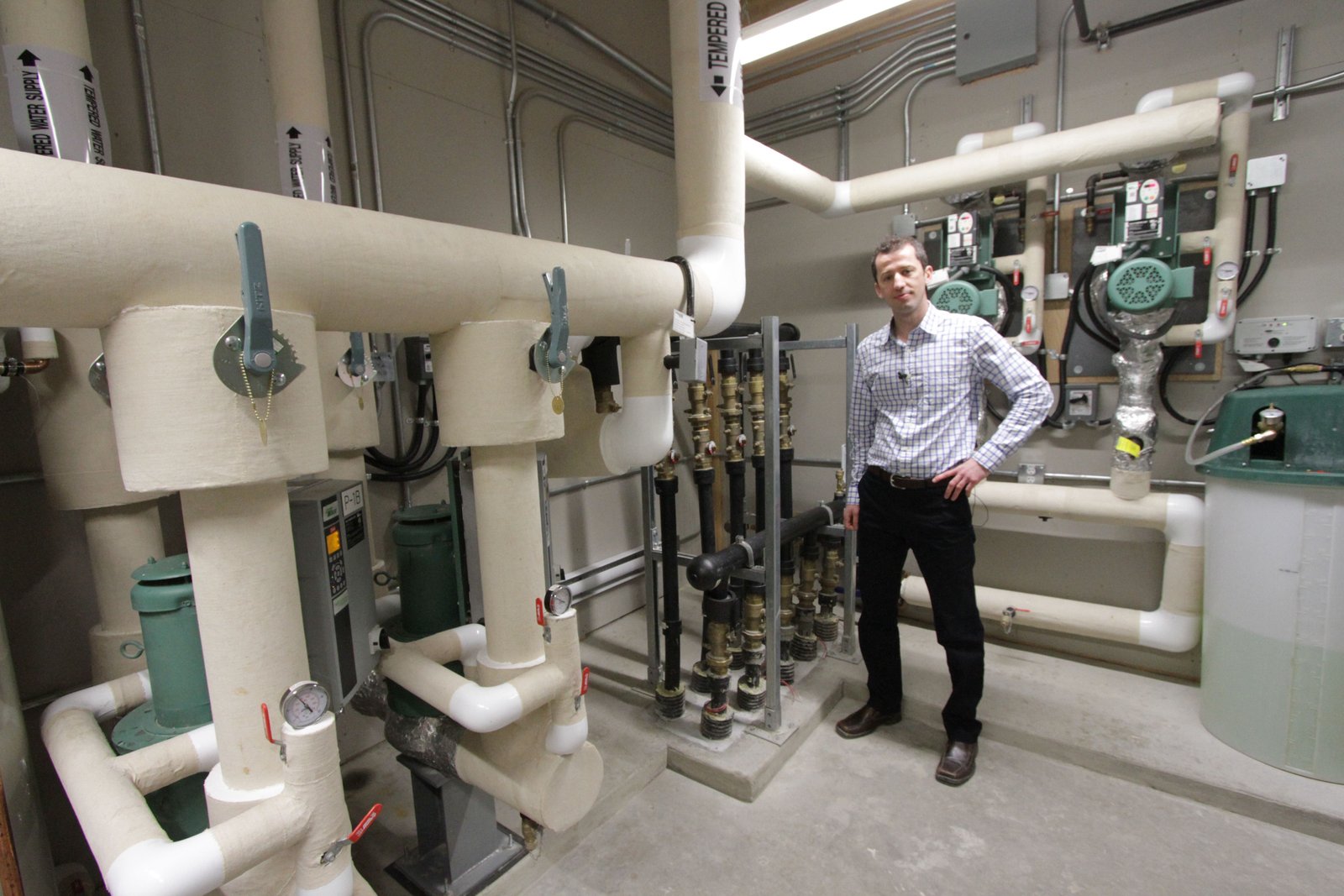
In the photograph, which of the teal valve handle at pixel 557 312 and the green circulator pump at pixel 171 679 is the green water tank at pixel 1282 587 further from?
the green circulator pump at pixel 171 679

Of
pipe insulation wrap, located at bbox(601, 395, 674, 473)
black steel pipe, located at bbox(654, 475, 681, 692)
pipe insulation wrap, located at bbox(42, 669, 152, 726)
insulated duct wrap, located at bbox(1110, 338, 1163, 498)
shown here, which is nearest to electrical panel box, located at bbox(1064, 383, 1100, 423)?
insulated duct wrap, located at bbox(1110, 338, 1163, 498)

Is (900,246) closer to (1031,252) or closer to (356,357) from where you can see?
(1031,252)

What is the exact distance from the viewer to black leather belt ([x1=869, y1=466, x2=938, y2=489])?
1710 mm

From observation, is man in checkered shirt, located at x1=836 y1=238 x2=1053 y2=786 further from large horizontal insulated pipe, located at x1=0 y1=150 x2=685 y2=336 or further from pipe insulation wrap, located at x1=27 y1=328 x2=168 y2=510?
pipe insulation wrap, located at x1=27 y1=328 x2=168 y2=510

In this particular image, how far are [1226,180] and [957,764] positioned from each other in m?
2.08

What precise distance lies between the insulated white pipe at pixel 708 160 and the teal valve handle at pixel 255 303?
99cm

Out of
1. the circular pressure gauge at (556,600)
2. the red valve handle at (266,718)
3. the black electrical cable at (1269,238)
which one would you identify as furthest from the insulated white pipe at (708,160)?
the black electrical cable at (1269,238)

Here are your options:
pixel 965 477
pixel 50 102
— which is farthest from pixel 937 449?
pixel 50 102

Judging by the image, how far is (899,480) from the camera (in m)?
1.76

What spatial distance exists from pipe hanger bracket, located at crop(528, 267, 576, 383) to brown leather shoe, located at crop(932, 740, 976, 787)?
1.69 metres

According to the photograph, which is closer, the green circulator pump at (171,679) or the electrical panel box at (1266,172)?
the green circulator pump at (171,679)

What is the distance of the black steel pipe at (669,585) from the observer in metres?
1.99

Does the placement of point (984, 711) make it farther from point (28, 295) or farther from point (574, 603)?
point (28, 295)

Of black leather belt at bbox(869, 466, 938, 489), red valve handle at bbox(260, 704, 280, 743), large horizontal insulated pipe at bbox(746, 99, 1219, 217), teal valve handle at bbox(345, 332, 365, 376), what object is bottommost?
red valve handle at bbox(260, 704, 280, 743)
